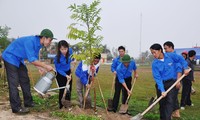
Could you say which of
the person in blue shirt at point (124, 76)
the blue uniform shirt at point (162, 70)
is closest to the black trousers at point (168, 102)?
the blue uniform shirt at point (162, 70)

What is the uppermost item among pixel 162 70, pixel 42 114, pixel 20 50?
pixel 20 50

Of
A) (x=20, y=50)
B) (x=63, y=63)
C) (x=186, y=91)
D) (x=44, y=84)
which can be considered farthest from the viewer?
(x=186, y=91)

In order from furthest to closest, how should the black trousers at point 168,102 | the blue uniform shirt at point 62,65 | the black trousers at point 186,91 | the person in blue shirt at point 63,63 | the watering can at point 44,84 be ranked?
the black trousers at point 186,91
the blue uniform shirt at point 62,65
the person in blue shirt at point 63,63
the watering can at point 44,84
the black trousers at point 168,102

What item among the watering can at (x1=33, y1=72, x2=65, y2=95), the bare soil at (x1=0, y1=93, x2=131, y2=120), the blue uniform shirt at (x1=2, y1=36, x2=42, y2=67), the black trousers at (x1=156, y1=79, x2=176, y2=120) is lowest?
the bare soil at (x1=0, y1=93, x2=131, y2=120)

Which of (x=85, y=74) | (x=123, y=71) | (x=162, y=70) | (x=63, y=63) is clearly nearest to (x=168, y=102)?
(x=162, y=70)

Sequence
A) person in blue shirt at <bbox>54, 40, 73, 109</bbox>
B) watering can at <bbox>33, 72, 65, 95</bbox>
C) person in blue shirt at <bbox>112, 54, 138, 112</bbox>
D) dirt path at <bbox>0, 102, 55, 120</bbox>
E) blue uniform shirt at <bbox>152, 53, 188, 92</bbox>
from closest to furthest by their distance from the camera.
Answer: dirt path at <bbox>0, 102, 55, 120</bbox> < blue uniform shirt at <bbox>152, 53, 188, 92</bbox> < watering can at <bbox>33, 72, 65, 95</bbox> < person in blue shirt at <bbox>54, 40, 73, 109</bbox> < person in blue shirt at <bbox>112, 54, 138, 112</bbox>

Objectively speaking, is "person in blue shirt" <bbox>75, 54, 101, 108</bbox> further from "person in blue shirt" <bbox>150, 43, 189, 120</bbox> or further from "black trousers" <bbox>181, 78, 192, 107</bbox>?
"black trousers" <bbox>181, 78, 192, 107</bbox>

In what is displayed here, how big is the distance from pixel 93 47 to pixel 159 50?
1.60 m

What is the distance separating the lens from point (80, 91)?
7227mm

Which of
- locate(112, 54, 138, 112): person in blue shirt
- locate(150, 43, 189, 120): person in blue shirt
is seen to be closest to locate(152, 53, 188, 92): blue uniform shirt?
locate(150, 43, 189, 120): person in blue shirt

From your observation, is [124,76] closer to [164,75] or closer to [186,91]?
[164,75]

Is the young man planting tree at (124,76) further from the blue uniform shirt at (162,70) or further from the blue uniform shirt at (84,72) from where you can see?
the blue uniform shirt at (162,70)

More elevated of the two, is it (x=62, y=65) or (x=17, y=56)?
(x=17, y=56)

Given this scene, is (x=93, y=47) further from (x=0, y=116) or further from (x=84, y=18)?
(x=0, y=116)
